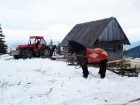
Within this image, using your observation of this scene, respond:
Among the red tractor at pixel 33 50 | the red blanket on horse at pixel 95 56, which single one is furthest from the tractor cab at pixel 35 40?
the red blanket on horse at pixel 95 56

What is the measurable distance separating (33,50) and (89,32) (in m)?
6.33

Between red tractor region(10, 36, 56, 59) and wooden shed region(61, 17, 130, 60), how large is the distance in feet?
12.7

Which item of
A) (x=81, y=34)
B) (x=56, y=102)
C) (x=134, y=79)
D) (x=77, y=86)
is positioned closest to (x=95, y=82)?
(x=77, y=86)

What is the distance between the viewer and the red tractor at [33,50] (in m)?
27.5

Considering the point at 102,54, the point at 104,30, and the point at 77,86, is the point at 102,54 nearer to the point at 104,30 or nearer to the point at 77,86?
the point at 77,86

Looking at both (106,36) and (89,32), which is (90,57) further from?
(89,32)

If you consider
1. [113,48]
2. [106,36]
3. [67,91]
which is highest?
[106,36]

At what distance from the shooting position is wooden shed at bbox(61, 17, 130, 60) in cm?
2834

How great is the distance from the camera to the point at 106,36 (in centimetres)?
2888

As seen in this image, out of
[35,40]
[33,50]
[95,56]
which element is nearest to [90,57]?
[95,56]

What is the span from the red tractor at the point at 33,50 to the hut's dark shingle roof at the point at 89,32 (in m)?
3.74

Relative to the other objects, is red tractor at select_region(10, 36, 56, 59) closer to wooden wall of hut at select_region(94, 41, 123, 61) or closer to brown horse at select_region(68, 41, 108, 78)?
wooden wall of hut at select_region(94, 41, 123, 61)

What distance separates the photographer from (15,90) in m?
10.2

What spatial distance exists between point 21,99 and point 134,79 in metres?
6.65
